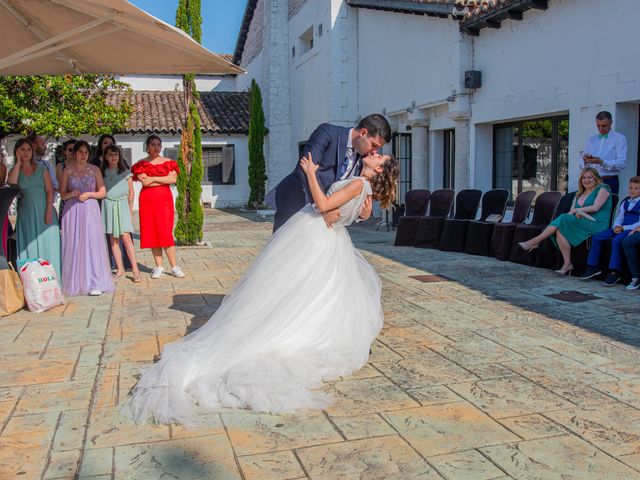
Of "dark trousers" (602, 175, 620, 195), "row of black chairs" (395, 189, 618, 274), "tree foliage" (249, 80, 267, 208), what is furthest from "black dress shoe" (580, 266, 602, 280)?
"tree foliage" (249, 80, 267, 208)

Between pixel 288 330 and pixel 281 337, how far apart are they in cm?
7

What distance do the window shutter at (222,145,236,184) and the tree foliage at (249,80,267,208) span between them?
1620 mm

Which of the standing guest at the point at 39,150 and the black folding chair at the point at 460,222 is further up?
the standing guest at the point at 39,150

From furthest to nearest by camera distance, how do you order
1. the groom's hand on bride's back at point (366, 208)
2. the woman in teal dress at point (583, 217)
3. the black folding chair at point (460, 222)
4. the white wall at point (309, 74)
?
the white wall at point (309, 74)
the black folding chair at point (460, 222)
the woman in teal dress at point (583, 217)
the groom's hand on bride's back at point (366, 208)

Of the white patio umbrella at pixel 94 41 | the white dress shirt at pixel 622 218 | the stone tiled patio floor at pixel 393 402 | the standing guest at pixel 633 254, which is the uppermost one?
the white patio umbrella at pixel 94 41

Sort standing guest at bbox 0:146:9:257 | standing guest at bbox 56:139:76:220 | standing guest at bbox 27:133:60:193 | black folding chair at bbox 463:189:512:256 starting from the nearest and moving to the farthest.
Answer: standing guest at bbox 0:146:9:257, standing guest at bbox 27:133:60:193, standing guest at bbox 56:139:76:220, black folding chair at bbox 463:189:512:256

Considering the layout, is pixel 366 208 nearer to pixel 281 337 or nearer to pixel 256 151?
pixel 281 337

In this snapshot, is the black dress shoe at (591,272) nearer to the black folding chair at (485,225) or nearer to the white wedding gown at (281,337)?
the black folding chair at (485,225)

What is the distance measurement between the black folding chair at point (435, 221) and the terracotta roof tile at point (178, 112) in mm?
13211

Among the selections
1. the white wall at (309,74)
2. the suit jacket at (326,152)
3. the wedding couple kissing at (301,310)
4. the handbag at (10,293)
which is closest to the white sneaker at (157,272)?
the handbag at (10,293)

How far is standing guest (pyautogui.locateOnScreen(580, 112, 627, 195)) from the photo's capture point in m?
8.14

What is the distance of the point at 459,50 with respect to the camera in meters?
12.1

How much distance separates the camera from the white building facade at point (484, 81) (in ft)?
29.9

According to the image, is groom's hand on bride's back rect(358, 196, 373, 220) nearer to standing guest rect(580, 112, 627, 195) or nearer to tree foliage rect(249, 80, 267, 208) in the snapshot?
standing guest rect(580, 112, 627, 195)
